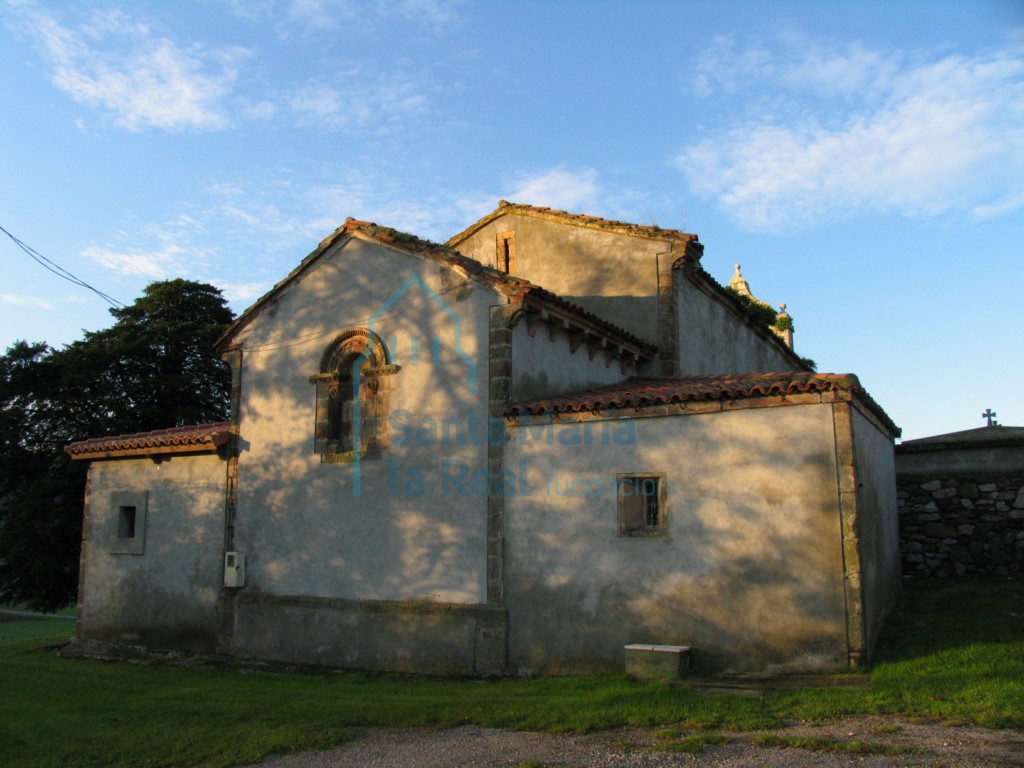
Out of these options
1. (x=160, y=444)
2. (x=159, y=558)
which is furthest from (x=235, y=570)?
(x=160, y=444)

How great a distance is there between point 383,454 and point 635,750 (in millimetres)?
6987

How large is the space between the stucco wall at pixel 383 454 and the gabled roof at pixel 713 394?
47.9 inches

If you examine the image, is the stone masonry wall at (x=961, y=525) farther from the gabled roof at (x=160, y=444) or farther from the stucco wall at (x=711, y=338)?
the gabled roof at (x=160, y=444)

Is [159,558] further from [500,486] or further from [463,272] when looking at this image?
[463,272]

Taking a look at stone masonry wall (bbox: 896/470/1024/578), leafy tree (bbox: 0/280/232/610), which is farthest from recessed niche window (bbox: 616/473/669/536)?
leafy tree (bbox: 0/280/232/610)

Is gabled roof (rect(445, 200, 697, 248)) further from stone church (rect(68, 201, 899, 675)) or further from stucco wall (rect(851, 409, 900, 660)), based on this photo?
stucco wall (rect(851, 409, 900, 660))

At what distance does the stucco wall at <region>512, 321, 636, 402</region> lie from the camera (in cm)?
1198

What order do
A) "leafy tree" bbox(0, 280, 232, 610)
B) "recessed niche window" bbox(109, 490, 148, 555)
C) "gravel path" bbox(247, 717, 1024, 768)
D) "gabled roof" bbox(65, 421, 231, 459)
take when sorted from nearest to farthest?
"gravel path" bbox(247, 717, 1024, 768) → "gabled roof" bbox(65, 421, 231, 459) → "recessed niche window" bbox(109, 490, 148, 555) → "leafy tree" bbox(0, 280, 232, 610)

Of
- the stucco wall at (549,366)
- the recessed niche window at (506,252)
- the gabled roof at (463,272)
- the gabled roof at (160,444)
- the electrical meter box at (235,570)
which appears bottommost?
the electrical meter box at (235,570)

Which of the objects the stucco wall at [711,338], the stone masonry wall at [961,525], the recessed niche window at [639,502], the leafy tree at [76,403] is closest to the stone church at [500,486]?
the recessed niche window at [639,502]

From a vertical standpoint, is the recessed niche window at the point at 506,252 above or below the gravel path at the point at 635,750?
above

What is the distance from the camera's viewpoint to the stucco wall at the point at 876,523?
385 inches

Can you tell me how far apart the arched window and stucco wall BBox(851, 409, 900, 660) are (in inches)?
276

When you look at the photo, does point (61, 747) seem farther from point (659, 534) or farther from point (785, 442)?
point (785, 442)
